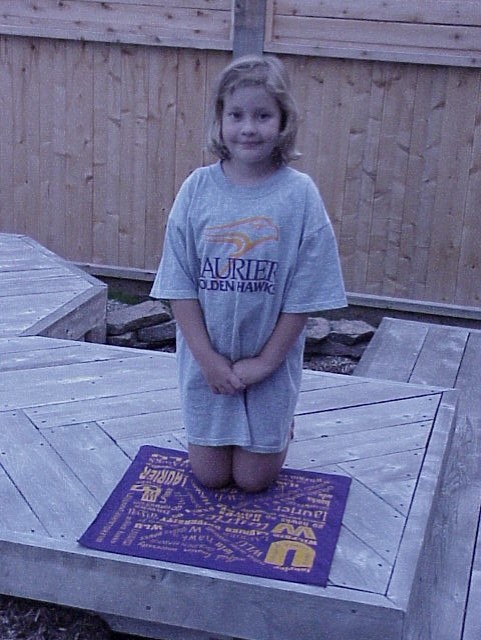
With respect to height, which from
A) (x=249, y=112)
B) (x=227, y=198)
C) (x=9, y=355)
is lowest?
(x=9, y=355)

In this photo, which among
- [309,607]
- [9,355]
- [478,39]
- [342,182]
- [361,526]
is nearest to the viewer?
[309,607]

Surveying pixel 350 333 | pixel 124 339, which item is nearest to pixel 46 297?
pixel 124 339

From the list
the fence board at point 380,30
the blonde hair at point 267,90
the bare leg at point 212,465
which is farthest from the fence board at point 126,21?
the bare leg at point 212,465

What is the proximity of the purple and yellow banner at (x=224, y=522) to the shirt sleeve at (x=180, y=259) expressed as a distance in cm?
60

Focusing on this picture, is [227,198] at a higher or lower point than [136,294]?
higher

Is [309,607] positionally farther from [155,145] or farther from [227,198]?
[155,145]

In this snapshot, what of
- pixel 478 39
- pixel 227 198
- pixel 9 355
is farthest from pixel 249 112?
pixel 478 39

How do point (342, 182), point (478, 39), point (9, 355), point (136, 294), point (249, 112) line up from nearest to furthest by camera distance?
point (249, 112) < point (9, 355) < point (478, 39) < point (342, 182) < point (136, 294)

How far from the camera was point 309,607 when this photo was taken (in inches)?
89.0

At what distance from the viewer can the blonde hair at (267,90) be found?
2396 millimetres

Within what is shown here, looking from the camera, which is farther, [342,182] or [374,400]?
[342,182]

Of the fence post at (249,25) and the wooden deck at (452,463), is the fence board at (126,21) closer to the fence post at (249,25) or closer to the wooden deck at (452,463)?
the fence post at (249,25)

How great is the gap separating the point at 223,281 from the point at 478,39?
3401 millimetres

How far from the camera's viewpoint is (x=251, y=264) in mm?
2445
